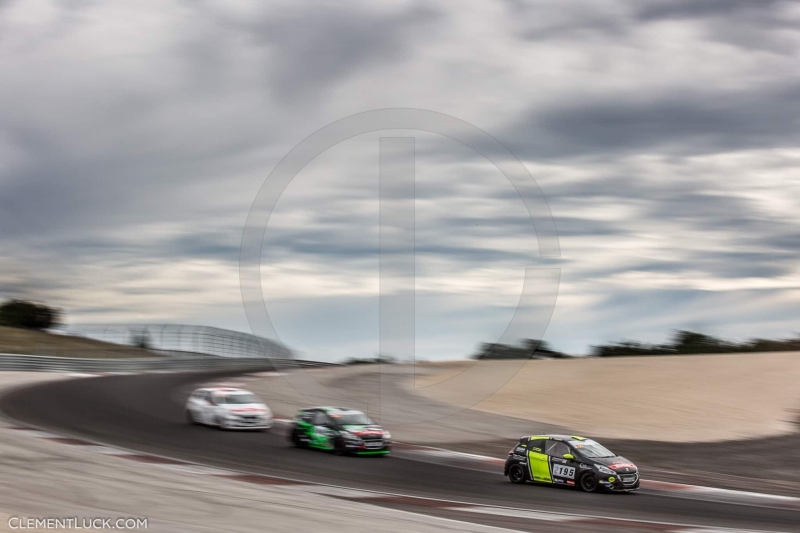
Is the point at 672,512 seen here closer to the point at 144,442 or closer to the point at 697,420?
the point at 144,442

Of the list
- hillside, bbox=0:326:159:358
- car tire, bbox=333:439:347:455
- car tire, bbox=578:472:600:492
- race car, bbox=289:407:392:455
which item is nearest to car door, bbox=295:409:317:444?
race car, bbox=289:407:392:455

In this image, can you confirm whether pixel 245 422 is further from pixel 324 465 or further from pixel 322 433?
pixel 324 465

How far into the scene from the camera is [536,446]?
60.3 ft

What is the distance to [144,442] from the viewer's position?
70.2 ft

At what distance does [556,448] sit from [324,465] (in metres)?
5.47

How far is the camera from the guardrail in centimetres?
4778

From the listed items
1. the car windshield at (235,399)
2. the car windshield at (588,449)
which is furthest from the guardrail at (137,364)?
the car windshield at (588,449)

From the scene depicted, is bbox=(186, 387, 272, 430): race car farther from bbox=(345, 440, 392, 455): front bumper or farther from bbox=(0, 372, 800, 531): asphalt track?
bbox=(345, 440, 392, 455): front bumper

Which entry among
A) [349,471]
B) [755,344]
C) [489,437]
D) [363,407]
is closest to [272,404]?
[363,407]

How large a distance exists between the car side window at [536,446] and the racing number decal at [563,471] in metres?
0.53

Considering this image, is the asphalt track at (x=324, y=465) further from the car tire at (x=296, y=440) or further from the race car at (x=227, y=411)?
the race car at (x=227, y=411)

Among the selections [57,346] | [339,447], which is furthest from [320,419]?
[57,346]

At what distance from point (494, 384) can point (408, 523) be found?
1346 inches

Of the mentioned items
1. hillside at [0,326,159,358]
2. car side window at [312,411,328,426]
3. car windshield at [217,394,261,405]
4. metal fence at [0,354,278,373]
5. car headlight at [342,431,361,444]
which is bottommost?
car headlight at [342,431,361,444]
